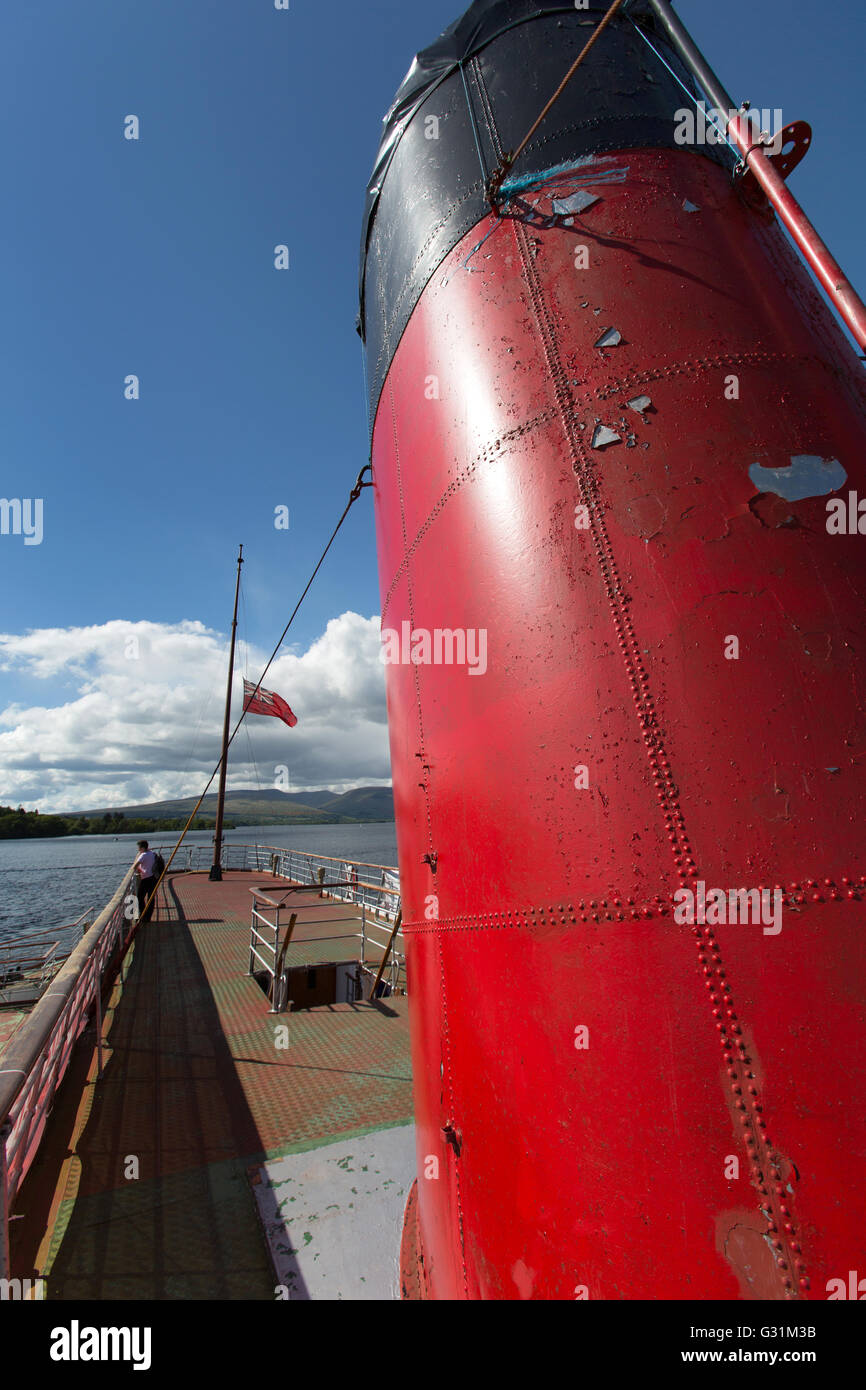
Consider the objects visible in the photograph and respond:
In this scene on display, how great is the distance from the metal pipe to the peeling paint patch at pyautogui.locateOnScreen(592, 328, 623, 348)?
0.62 metres

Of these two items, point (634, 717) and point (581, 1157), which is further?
point (634, 717)

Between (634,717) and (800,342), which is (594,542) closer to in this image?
(634,717)

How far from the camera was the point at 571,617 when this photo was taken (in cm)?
229

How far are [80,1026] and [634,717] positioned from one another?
6459 mm

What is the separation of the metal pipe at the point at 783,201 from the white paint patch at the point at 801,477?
1.44 ft

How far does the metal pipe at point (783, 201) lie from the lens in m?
1.98

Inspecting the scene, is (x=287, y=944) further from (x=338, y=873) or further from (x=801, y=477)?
(x=338, y=873)

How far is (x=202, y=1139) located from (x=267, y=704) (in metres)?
16.1

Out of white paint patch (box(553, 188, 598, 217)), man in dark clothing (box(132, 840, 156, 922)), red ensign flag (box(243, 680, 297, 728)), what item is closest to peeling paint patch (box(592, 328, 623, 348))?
white paint patch (box(553, 188, 598, 217))

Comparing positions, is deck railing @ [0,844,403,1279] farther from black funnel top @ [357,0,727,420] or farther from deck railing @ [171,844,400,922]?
black funnel top @ [357,0,727,420]

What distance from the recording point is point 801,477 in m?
2.25
